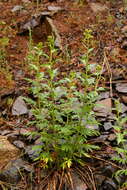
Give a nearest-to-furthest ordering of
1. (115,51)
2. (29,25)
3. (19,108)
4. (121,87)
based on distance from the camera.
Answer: (19,108) → (121,87) → (115,51) → (29,25)

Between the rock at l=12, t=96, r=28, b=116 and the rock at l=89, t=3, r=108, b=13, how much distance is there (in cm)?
270

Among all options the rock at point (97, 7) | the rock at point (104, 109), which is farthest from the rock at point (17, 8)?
the rock at point (104, 109)

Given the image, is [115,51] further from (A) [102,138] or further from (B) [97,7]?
(A) [102,138]

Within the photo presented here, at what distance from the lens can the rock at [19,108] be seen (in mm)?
4027

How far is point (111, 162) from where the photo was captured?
326cm

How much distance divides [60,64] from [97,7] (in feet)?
5.84

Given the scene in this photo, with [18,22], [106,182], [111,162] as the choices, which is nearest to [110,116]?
[111,162]

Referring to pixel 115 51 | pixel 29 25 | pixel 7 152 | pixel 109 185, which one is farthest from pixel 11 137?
pixel 29 25

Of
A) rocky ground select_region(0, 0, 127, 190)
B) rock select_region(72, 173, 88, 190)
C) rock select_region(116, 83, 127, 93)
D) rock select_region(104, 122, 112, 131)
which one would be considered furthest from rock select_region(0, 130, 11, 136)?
rock select_region(116, 83, 127, 93)

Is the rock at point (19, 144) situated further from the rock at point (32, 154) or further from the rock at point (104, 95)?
the rock at point (104, 95)

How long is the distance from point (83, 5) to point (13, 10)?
1418 millimetres

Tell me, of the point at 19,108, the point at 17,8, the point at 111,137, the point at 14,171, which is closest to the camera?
the point at 14,171

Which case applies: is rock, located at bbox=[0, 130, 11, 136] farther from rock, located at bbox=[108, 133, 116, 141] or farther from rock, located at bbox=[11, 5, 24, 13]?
rock, located at bbox=[11, 5, 24, 13]

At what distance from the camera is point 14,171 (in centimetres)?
321
